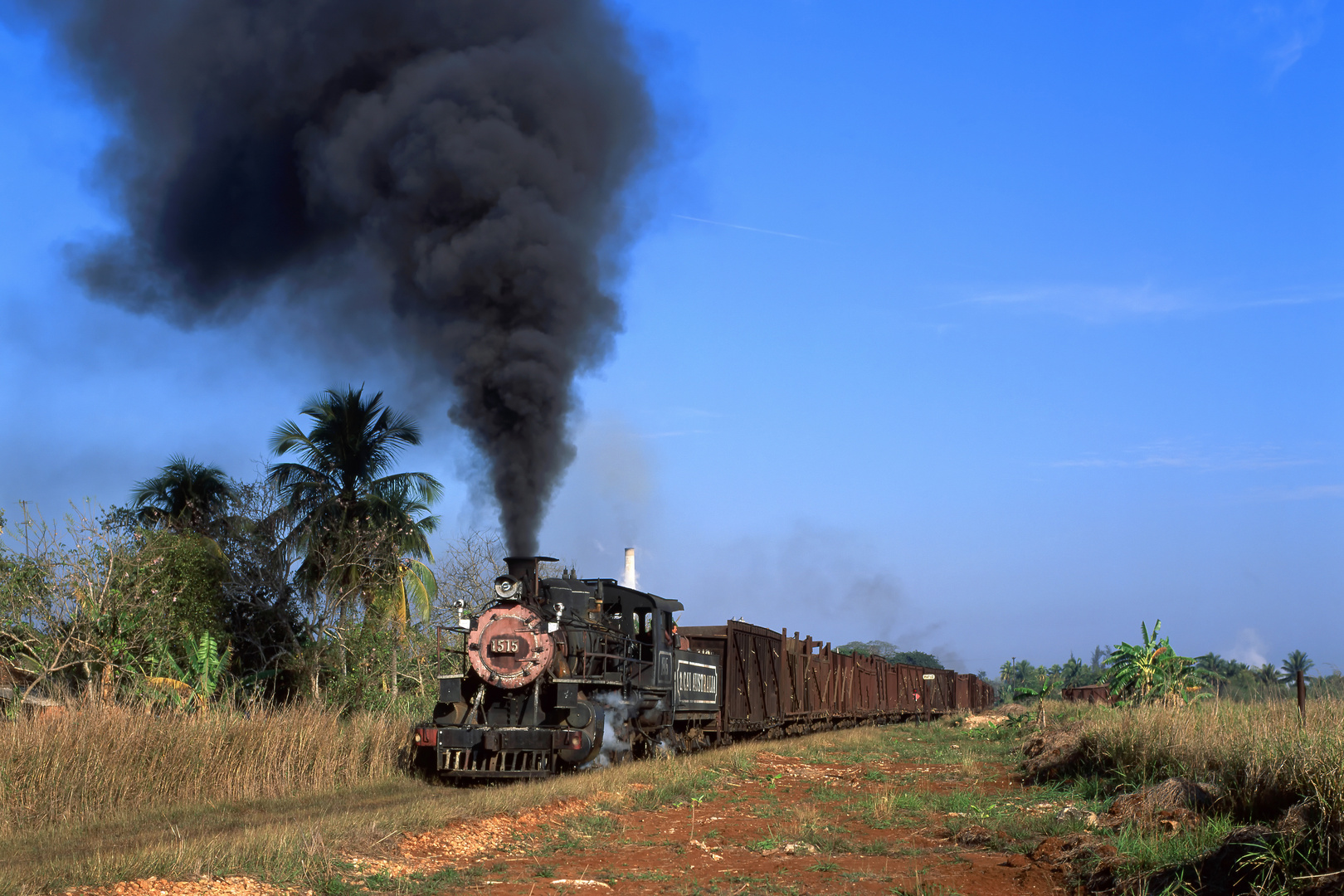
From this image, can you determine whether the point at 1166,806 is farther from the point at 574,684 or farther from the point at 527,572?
the point at 527,572

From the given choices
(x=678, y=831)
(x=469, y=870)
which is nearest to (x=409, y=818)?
(x=469, y=870)

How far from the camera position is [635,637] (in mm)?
16172

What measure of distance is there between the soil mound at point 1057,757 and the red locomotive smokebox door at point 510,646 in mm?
7102

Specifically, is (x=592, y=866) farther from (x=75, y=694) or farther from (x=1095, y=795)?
(x=75, y=694)

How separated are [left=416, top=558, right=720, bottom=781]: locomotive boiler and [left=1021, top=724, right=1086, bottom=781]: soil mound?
5758 millimetres

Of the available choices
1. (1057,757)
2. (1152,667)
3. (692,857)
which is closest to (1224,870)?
(692,857)

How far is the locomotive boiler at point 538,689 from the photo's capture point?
42.9ft

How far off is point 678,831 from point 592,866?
6.12 ft

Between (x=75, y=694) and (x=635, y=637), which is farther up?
(x=635, y=637)

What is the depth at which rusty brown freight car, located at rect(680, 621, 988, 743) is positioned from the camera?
19828mm

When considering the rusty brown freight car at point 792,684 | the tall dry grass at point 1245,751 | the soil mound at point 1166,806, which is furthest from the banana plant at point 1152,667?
the soil mound at point 1166,806

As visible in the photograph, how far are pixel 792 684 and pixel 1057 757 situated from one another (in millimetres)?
9649

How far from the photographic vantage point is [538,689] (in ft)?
43.8

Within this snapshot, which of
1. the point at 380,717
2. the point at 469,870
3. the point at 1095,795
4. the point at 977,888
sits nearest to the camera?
the point at 977,888
